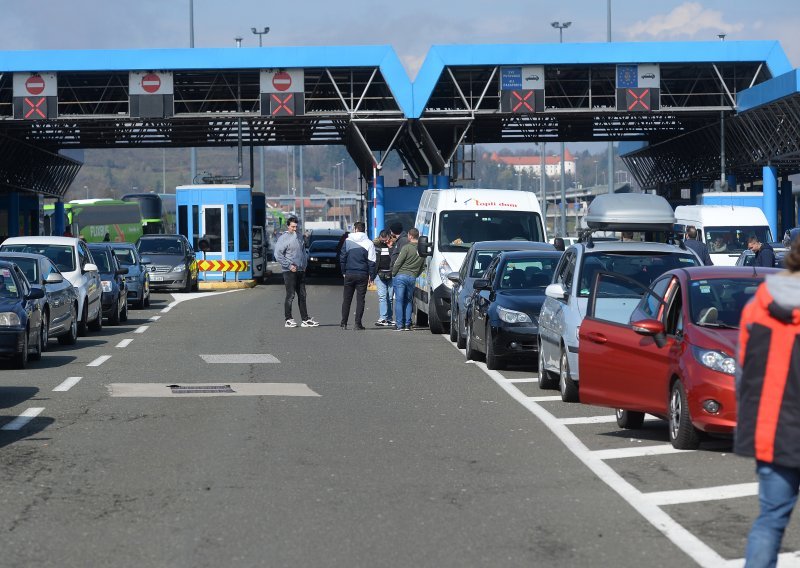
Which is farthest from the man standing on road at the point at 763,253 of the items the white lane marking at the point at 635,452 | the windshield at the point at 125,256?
the white lane marking at the point at 635,452

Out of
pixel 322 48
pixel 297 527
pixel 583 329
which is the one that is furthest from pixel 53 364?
pixel 322 48

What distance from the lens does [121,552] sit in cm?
707

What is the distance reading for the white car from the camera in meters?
23.6

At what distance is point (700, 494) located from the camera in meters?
8.77

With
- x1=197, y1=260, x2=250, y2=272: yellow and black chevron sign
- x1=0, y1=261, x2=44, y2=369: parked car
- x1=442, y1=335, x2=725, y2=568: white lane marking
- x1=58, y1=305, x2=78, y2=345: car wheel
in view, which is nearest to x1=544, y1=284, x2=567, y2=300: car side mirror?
x1=442, y1=335, x2=725, y2=568: white lane marking

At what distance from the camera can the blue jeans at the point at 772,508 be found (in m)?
5.53

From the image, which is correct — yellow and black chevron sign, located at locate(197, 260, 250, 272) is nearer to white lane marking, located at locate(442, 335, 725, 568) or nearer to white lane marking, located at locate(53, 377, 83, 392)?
white lane marking, located at locate(53, 377, 83, 392)

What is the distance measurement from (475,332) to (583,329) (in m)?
7.02

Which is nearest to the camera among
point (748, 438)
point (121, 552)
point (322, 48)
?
point (748, 438)

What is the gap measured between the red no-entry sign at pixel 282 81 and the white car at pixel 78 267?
2246 cm

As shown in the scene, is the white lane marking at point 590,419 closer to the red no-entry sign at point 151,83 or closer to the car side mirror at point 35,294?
the car side mirror at point 35,294

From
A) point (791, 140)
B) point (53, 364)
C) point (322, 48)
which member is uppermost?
point (322, 48)

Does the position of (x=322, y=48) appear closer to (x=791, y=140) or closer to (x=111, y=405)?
(x=791, y=140)

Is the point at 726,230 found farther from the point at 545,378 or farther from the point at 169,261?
the point at 545,378
